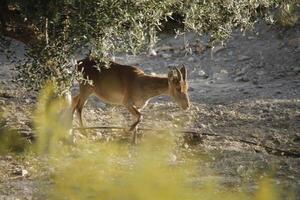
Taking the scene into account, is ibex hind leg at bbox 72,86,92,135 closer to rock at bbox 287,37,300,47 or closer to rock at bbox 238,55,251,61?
rock at bbox 238,55,251,61

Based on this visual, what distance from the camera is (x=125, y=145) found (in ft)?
38.3

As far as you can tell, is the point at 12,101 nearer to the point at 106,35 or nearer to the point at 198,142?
the point at 198,142

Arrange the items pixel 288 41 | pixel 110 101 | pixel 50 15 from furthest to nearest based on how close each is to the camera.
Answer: pixel 288 41, pixel 110 101, pixel 50 15

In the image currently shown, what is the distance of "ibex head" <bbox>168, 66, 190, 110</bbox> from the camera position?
12.1m

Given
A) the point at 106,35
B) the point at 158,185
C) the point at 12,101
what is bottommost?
the point at 158,185

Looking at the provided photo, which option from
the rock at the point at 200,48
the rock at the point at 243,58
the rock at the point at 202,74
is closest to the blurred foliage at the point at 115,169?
the rock at the point at 202,74

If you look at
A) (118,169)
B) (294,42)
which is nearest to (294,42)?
(294,42)

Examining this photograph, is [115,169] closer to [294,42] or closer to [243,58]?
[243,58]

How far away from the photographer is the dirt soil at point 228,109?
10.3 meters

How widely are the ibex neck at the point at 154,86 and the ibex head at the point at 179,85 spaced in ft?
0.42

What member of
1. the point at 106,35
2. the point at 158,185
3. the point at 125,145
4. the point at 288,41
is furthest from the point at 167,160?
the point at 288,41

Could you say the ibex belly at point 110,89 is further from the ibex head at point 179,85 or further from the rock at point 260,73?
the rock at point 260,73

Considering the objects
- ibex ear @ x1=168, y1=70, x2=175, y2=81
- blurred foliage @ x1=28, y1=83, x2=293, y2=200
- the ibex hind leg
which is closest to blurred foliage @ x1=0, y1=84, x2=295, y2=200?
blurred foliage @ x1=28, y1=83, x2=293, y2=200

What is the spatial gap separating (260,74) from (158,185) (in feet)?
35.4
